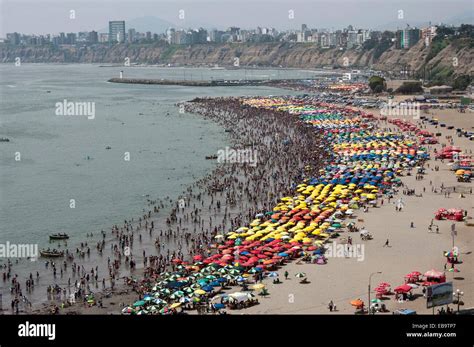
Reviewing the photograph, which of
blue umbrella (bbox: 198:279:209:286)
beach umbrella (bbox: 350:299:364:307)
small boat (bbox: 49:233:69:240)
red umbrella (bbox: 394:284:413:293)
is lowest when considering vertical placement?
small boat (bbox: 49:233:69:240)

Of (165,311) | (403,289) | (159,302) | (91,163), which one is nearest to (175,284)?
(159,302)

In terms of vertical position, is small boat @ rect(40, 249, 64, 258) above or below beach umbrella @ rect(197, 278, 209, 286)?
below

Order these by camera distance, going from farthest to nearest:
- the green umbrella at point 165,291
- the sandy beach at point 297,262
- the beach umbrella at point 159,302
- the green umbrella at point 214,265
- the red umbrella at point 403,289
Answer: the green umbrella at point 214,265 < the green umbrella at point 165,291 < the sandy beach at point 297,262 < the beach umbrella at point 159,302 < the red umbrella at point 403,289

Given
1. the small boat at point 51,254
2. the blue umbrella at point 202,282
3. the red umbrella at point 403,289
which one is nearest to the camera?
the red umbrella at point 403,289

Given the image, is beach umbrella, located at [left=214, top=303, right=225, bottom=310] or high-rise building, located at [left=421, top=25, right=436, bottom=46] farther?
high-rise building, located at [left=421, top=25, right=436, bottom=46]

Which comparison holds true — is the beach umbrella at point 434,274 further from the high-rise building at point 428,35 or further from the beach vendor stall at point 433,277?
the high-rise building at point 428,35

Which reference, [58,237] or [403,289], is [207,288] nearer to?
[403,289]

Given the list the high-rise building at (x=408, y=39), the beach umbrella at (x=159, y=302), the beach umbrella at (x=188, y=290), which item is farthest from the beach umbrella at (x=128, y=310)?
the high-rise building at (x=408, y=39)

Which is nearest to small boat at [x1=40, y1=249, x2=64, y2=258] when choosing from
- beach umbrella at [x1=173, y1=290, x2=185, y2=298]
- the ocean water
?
the ocean water

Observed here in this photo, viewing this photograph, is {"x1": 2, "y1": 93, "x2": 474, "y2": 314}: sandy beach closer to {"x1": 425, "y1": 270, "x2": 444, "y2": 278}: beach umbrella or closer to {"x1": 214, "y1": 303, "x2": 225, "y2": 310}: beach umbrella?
{"x1": 214, "y1": 303, "x2": 225, "y2": 310}: beach umbrella
